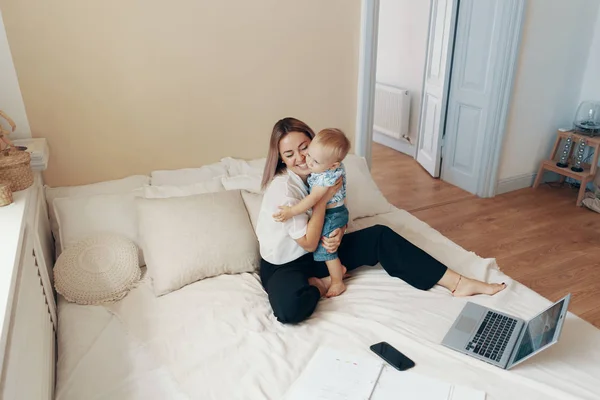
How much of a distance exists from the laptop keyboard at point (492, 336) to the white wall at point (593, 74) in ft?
9.10

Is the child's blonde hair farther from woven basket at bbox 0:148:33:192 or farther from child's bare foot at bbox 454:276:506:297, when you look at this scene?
woven basket at bbox 0:148:33:192

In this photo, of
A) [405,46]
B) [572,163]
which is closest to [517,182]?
[572,163]

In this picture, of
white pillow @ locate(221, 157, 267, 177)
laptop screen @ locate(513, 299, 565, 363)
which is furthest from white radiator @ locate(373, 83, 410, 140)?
laptop screen @ locate(513, 299, 565, 363)

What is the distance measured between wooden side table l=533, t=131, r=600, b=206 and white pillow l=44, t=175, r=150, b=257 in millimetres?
3002

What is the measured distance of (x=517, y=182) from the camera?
378cm

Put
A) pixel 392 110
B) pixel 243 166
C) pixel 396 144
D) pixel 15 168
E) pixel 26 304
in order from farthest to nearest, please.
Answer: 1. pixel 396 144
2. pixel 392 110
3. pixel 243 166
4. pixel 15 168
5. pixel 26 304

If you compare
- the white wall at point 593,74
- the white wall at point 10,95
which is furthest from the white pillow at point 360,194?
the white wall at point 593,74

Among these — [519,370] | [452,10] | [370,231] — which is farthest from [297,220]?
[452,10]

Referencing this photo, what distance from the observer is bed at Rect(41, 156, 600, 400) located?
135 centimetres

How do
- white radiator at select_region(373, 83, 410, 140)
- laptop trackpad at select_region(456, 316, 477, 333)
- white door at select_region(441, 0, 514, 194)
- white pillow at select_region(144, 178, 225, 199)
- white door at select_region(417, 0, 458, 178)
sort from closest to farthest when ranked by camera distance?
laptop trackpad at select_region(456, 316, 477, 333)
white pillow at select_region(144, 178, 225, 199)
white door at select_region(441, 0, 514, 194)
white door at select_region(417, 0, 458, 178)
white radiator at select_region(373, 83, 410, 140)

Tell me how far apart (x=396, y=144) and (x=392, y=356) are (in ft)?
12.0

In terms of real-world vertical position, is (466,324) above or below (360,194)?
below

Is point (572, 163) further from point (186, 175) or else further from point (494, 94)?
point (186, 175)

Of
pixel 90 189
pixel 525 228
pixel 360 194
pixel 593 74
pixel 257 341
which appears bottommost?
pixel 525 228
